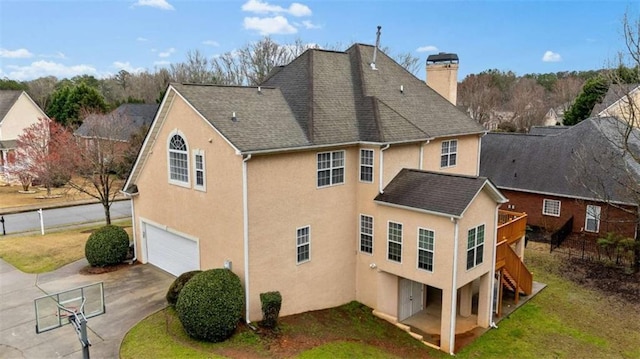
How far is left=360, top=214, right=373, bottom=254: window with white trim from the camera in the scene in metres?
17.5

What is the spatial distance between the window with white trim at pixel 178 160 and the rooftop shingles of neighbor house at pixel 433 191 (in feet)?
25.0

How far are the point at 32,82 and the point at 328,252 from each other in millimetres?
106317

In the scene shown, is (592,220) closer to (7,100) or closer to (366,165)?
(366,165)

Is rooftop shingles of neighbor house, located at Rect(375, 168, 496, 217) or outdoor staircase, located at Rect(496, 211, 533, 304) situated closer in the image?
rooftop shingles of neighbor house, located at Rect(375, 168, 496, 217)

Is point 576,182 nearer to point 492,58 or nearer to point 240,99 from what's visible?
point 240,99

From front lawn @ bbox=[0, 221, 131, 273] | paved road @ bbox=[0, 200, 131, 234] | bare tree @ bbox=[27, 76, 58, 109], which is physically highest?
bare tree @ bbox=[27, 76, 58, 109]

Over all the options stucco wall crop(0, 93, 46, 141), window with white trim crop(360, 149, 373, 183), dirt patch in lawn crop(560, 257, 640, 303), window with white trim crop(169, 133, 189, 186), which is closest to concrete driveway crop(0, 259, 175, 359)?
window with white trim crop(169, 133, 189, 186)

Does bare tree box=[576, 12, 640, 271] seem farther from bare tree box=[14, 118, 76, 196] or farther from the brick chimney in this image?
bare tree box=[14, 118, 76, 196]

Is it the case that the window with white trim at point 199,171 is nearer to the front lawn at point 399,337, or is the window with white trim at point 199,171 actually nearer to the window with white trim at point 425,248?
the front lawn at point 399,337

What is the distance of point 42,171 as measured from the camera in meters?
33.0

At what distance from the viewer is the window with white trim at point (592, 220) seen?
1031 inches

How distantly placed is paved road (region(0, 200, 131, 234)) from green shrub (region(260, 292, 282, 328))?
2096cm

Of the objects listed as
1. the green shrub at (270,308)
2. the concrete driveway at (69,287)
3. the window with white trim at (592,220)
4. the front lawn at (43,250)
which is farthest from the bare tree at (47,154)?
the window with white trim at (592,220)

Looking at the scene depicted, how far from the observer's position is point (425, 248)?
50.6 ft
